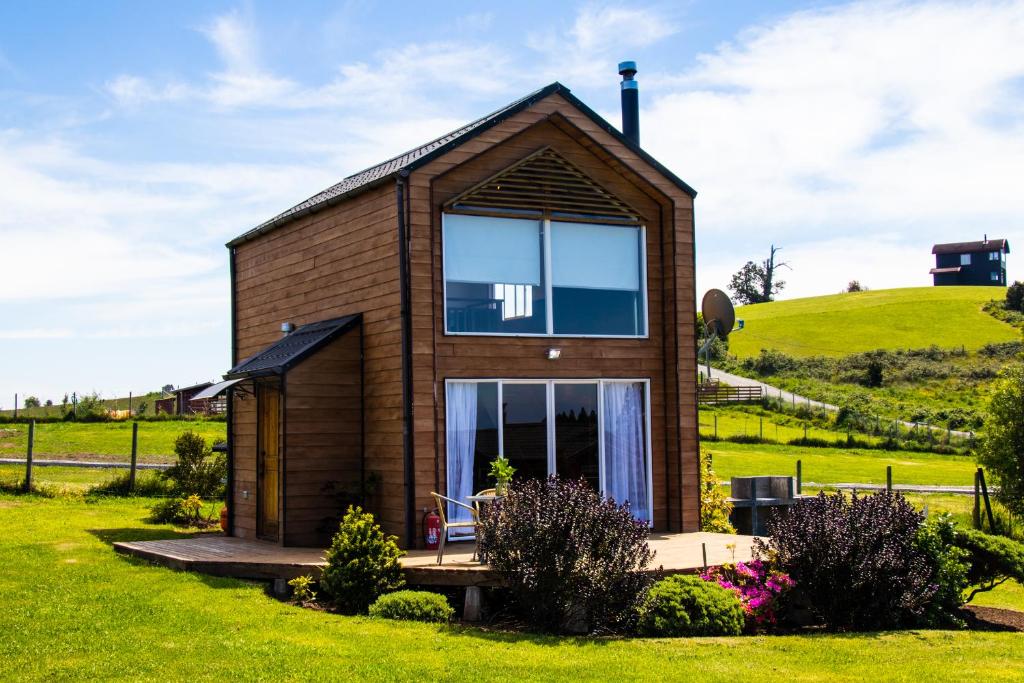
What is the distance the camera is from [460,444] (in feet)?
42.7

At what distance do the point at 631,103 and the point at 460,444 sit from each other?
237 inches

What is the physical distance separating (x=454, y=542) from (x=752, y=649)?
4675 millimetres

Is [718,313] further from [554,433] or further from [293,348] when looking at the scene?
[293,348]

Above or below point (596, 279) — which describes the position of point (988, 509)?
below

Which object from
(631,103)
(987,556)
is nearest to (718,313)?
(631,103)

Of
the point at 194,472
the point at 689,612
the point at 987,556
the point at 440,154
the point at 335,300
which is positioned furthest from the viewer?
the point at 194,472

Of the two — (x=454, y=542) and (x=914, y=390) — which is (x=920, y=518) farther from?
(x=914, y=390)

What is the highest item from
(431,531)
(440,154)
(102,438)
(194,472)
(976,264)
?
(976,264)

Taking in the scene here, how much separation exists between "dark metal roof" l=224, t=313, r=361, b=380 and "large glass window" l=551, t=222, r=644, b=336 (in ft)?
8.89

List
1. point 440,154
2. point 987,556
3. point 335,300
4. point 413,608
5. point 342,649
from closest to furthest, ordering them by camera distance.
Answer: point 342,649 → point 413,608 → point 987,556 → point 440,154 → point 335,300

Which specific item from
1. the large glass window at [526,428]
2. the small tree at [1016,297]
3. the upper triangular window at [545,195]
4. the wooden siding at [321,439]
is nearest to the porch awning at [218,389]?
the wooden siding at [321,439]

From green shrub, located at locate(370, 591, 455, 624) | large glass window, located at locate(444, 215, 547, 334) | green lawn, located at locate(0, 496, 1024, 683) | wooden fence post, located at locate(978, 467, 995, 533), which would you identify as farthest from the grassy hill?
green lawn, located at locate(0, 496, 1024, 683)

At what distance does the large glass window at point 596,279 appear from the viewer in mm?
13992

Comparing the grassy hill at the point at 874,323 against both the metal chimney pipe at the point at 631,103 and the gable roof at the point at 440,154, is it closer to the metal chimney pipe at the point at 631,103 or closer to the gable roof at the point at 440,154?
the metal chimney pipe at the point at 631,103
